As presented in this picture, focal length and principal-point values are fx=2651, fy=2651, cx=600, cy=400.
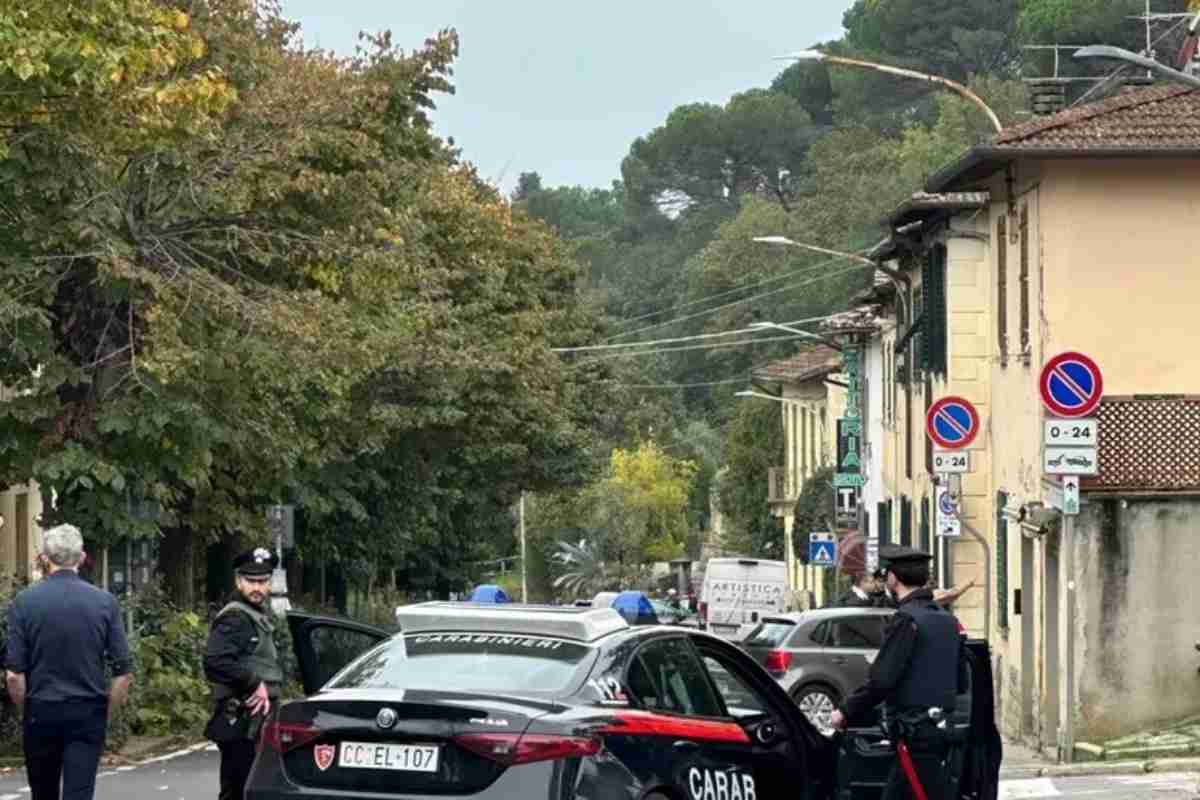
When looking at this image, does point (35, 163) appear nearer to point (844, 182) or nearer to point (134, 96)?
point (134, 96)

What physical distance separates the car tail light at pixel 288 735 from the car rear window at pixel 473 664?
1.10ft

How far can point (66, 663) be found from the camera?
12344 mm

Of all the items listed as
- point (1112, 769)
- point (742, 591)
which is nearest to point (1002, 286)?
point (1112, 769)

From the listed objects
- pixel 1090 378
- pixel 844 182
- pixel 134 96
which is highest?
pixel 844 182

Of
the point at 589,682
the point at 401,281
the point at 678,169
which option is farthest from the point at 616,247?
the point at 589,682

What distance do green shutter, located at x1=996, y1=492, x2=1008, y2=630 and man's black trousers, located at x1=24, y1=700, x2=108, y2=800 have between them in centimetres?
2392

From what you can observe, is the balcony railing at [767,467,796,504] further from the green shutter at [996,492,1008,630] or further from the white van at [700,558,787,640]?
the green shutter at [996,492,1008,630]

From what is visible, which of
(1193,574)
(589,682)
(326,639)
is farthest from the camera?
(1193,574)

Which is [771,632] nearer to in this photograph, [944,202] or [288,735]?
[944,202]

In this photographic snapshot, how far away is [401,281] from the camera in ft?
103

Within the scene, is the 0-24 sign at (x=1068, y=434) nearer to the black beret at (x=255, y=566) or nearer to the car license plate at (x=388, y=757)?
the black beret at (x=255, y=566)

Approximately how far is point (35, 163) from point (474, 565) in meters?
40.0

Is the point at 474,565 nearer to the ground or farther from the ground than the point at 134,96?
nearer to the ground

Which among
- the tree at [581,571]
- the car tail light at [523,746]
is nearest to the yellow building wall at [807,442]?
the tree at [581,571]
